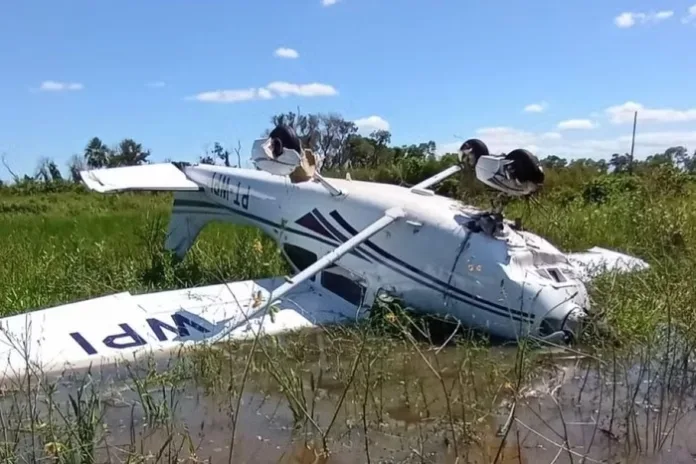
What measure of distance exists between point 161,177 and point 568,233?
633 centimetres

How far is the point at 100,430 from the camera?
176 inches

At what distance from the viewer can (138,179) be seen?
37.3 ft

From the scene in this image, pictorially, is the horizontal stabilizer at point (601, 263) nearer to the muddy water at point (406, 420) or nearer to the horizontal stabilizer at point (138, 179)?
the muddy water at point (406, 420)

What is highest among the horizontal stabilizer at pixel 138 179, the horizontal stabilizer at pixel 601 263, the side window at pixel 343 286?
the horizontal stabilizer at pixel 138 179

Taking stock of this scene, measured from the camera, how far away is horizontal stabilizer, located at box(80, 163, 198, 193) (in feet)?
35.7

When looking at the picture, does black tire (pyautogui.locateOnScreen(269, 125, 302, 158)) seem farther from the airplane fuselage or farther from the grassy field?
the grassy field

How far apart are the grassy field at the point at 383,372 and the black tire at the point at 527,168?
1.37 metres

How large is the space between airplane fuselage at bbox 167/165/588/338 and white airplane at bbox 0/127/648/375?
11 millimetres

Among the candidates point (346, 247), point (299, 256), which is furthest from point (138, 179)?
point (346, 247)

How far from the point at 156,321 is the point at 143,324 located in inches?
5.4

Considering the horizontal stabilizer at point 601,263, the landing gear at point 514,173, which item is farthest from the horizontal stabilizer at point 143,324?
the horizontal stabilizer at point 601,263

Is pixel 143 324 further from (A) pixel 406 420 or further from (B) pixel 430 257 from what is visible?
(A) pixel 406 420

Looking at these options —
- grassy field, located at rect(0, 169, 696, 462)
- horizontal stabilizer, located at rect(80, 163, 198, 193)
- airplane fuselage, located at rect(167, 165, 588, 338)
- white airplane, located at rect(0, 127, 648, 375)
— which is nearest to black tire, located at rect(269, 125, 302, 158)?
white airplane, located at rect(0, 127, 648, 375)

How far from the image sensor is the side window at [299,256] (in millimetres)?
9047
